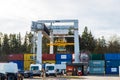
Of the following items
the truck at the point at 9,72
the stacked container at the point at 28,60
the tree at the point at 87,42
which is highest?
the tree at the point at 87,42

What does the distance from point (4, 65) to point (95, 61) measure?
38.1 meters

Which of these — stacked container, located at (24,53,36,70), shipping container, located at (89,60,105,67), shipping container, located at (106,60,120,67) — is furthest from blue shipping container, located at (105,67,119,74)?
stacked container, located at (24,53,36,70)

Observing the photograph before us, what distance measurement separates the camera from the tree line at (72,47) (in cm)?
10956

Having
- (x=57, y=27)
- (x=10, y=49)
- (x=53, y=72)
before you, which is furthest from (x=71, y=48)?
(x=53, y=72)

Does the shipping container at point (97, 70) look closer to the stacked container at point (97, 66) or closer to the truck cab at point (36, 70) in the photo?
the stacked container at point (97, 66)

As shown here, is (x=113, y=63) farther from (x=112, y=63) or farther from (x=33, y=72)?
(x=33, y=72)

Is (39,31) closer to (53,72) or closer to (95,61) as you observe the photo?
(53,72)

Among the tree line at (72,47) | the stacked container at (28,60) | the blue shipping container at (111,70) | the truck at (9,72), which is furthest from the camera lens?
the tree line at (72,47)

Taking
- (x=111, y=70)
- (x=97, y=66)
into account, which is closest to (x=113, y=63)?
(x=111, y=70)

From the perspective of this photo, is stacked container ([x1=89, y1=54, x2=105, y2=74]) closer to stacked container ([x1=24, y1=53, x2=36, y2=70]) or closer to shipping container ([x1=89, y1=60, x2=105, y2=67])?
shipping container ([x1=89, y1=60, x2=105, y2=67])

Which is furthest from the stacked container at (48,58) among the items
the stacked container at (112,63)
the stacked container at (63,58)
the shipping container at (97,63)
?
the stacked container at (112,63)

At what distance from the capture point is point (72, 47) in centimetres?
10956

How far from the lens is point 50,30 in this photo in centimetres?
6222

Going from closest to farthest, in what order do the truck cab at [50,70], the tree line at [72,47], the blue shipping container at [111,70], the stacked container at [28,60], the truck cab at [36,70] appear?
the truck cab at [36,70] < the truck cab at [50,70] < the blue shipping container at [111,70] < the stacked container at [28,60] < the tree line at [72,47]
